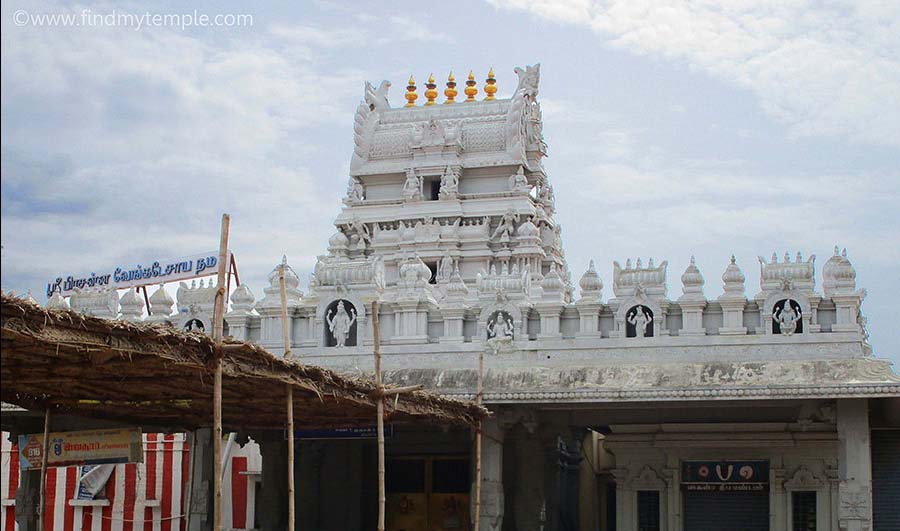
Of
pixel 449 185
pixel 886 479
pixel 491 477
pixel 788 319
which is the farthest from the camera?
pixel 449 185

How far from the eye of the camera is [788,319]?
23.8m

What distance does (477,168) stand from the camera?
36.4m

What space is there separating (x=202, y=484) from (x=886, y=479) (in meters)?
13.5

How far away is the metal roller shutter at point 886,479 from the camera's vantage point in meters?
24.3

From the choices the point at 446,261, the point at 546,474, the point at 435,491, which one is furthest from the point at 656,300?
the point at 446,261

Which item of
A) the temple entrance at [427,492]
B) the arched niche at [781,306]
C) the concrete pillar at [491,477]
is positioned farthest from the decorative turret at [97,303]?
the arched niche at [781,306]

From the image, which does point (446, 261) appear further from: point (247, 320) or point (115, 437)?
point (115, 437)

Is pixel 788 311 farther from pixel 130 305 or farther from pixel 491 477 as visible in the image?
pixel 130 305

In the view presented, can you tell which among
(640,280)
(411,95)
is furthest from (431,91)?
(640,280)

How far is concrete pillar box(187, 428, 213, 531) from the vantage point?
2559cm

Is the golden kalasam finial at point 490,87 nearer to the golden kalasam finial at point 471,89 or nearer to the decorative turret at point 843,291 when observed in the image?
the golden kalasam finial at point 471,89

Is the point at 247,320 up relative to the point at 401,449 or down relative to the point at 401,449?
up

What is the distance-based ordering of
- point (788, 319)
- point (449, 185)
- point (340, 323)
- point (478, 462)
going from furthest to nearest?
point (449, 185), point (340, 323), point (788, 319), point (478, 462)

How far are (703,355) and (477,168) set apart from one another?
13.7 meters
